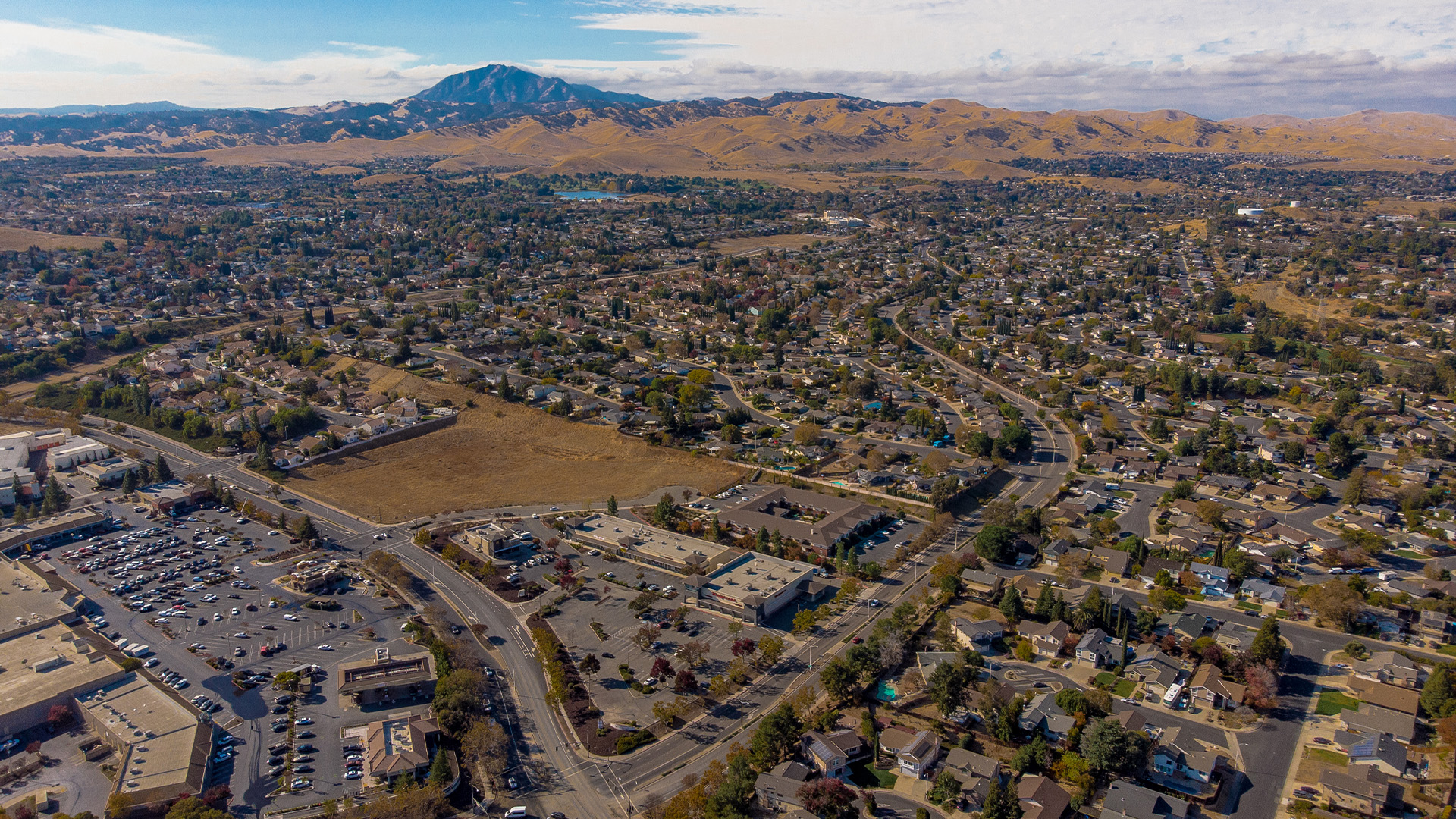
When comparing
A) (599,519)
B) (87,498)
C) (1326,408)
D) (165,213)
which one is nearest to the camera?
(599,519)

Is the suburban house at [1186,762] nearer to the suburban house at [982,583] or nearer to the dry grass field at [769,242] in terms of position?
the suburban house at [982,583]

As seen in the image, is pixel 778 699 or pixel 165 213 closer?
pixel 778 699

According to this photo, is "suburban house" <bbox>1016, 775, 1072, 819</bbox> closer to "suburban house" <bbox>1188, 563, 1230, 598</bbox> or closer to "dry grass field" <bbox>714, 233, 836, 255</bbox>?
"suburban house" <bbox>1188, 563, 1230, 598</bbox>

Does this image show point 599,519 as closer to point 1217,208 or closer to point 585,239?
point 585,239

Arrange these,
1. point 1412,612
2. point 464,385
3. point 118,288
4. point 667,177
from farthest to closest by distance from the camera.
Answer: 1. point 667,177
2. point 118,288
3. point 464,385
4. point 1412,612

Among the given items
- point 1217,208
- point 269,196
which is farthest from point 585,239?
point 1217,208

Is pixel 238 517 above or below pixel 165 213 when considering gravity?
below

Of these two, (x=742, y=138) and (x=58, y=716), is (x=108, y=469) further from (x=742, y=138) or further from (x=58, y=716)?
(x=742, y=138)
